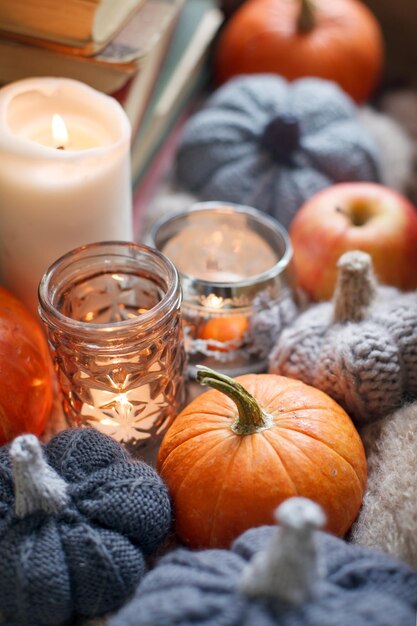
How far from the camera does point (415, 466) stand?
1.93ft

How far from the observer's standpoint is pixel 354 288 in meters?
0.68

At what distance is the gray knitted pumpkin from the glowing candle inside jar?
0.12 m

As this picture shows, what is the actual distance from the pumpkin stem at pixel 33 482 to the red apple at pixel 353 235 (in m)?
0.38

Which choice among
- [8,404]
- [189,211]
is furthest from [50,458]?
[189,211]

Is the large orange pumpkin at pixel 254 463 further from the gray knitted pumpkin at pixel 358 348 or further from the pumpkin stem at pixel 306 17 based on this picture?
the pumpkin stem at pixel 306 17

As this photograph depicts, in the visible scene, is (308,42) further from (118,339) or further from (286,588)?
(286,588)

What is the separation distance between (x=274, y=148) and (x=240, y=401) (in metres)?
0.44

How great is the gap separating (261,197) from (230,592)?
58 centimetres

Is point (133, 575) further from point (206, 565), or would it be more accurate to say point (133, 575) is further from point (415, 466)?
point (415, 466)

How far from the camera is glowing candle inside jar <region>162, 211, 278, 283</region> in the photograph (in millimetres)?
814

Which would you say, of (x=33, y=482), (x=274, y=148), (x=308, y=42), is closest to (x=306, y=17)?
(x=308, y=42)

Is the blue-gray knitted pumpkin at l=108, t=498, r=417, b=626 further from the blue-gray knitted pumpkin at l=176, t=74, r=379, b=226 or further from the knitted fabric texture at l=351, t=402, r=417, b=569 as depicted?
the blue-gray knitted pumpkin at l=176, t=74, r=379, b=226

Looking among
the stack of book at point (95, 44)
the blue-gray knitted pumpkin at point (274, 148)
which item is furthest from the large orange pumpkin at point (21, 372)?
the blue-gray knitted pumpkin at point (274, 148)

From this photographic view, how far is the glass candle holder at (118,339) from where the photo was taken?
62 cm
